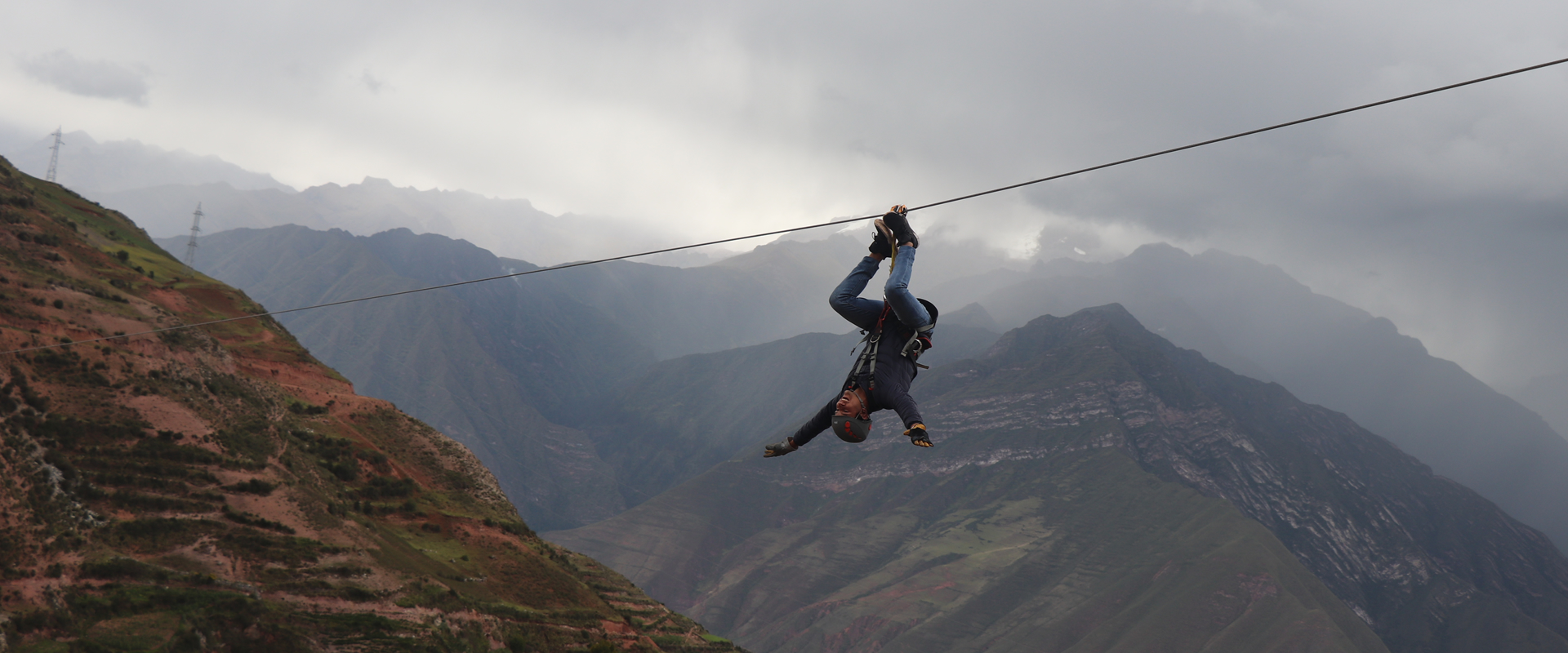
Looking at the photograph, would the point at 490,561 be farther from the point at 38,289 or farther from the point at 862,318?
the point at 862,318

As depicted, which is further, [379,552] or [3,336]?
[379,552]

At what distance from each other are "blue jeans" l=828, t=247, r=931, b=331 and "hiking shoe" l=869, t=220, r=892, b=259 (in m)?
0.21

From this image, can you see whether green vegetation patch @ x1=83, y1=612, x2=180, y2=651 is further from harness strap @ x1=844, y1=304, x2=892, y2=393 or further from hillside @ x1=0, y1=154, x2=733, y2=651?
harness strap @ x1=844, y1=304, x2=892, y2=393

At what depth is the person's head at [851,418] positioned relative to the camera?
504 inches

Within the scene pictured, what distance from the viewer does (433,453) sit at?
66000 mm

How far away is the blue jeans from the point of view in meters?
12.8

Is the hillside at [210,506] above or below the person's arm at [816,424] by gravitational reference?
below

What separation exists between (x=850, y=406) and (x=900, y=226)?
2.93 m

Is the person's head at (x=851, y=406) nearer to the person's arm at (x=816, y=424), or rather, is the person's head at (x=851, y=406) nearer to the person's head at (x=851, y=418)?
the person's head at (x=851, y=418)

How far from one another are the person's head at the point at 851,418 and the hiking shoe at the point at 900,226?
8.43 feet

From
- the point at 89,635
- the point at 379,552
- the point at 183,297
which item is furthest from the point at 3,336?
the point at 183,297

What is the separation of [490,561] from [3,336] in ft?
92.2

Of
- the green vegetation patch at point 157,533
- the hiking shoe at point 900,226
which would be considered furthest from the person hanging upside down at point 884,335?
the green vegetation patch at point 157,533

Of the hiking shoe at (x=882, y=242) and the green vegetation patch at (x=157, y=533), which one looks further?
the green vegetation patch at (x=157, y=533)
